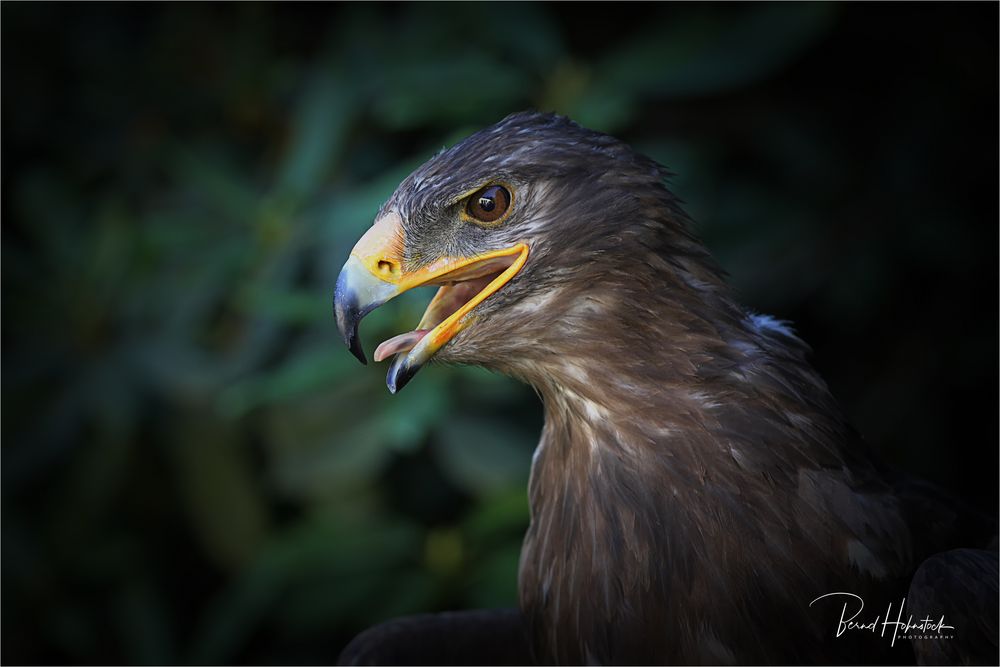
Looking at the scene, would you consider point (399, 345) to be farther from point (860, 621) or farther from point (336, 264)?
point (336, 264)

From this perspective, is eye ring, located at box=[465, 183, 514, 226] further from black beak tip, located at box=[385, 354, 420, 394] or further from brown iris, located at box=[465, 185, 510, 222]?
black beak tip, located at box=[385, 354, 420, 394]

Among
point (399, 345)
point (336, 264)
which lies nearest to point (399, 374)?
point (399, 345)

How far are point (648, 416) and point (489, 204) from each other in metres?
0.40

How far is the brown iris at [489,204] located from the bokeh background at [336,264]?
1036 mm

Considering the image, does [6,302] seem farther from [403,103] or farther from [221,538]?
[403,103]

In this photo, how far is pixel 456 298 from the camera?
1642 mm

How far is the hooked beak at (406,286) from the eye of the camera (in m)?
1.53

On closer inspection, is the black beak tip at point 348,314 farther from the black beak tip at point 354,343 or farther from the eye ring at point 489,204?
the eye ring at point 489,204

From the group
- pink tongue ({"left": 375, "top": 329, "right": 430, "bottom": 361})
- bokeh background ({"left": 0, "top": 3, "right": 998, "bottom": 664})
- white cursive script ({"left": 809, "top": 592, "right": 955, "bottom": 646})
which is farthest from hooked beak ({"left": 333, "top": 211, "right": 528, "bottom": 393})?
bokeh background ({"left": 0, "top": 3, "right": 998, "bottom": 664})

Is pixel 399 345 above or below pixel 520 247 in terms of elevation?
below

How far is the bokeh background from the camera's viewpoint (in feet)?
9.29

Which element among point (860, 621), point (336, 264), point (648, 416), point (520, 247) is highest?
point (520, 247)

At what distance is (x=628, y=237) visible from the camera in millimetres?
1570

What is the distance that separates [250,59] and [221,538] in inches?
60.9
